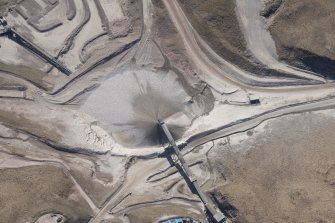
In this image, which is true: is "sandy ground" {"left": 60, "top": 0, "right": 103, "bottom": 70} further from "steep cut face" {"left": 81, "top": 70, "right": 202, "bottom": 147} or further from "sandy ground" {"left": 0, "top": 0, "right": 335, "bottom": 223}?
"steep cut face" {"left": 81, "top": 70, "right": 202, "bottom": 147}

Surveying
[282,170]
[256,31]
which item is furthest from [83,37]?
[282,170]

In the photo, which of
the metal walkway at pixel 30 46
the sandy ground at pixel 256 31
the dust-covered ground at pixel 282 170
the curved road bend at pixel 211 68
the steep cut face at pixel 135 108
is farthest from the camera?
the curved road bend at pixel 211 68

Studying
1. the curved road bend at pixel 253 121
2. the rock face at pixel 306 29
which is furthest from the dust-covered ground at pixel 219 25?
the curved road bend at pixel 253 121

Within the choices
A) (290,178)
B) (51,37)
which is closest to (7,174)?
(51,37)

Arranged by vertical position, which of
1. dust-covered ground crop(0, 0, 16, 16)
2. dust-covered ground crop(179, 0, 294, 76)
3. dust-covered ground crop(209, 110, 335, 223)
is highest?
dust-covered ground crop(0, 0, 16, 16)

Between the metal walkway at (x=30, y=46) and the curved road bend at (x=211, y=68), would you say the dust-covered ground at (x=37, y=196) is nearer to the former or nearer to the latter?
the metal walkway at (x=30, y=46)

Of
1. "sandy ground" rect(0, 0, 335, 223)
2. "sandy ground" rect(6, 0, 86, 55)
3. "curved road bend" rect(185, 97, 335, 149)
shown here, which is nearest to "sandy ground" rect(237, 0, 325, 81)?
"sandy ground" rect(0, 0, 335, 223)
